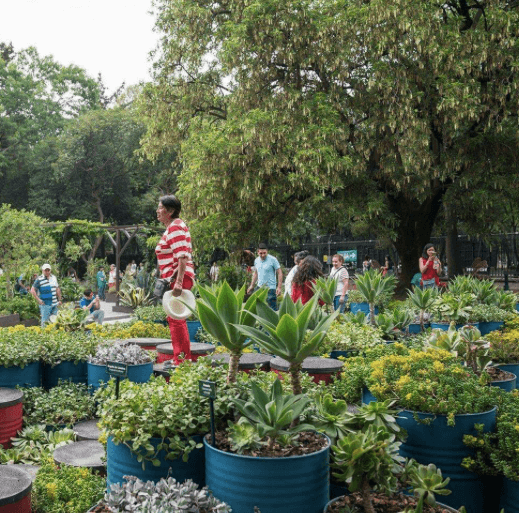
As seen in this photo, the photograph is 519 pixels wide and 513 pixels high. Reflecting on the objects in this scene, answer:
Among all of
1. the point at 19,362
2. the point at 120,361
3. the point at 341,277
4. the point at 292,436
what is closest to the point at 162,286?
the point at 120,361

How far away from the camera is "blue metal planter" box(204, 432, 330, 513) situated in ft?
8.13

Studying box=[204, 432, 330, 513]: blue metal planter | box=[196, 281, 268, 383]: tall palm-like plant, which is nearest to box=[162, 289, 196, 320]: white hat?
box=[196, 281, 268, 383]: tall palm-like plant

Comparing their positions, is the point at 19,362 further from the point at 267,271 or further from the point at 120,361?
the point at 267,271

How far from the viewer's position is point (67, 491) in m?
3.49

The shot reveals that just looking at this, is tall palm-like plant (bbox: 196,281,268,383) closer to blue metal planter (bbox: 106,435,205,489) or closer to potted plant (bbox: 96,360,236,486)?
potted plant (bbox: 96,360,236,486)

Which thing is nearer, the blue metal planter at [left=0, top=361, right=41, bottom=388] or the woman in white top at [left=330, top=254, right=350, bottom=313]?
the blue metal planter at [left=0, top=361, right=41, bottom=388]

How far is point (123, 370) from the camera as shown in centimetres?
337

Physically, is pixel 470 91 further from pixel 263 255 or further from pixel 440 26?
pixel 263 255

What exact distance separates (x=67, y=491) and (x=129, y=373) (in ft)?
5.57

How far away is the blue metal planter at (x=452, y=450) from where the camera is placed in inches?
136

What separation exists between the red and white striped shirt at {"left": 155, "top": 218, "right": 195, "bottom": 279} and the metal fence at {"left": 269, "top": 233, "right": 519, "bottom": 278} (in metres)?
11.5

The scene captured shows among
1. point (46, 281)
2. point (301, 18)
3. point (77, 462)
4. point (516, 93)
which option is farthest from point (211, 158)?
point (77, 462)

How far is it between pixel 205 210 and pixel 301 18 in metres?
5.36

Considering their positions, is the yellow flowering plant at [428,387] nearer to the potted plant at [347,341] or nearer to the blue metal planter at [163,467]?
the blue metal planter at [163,467]
